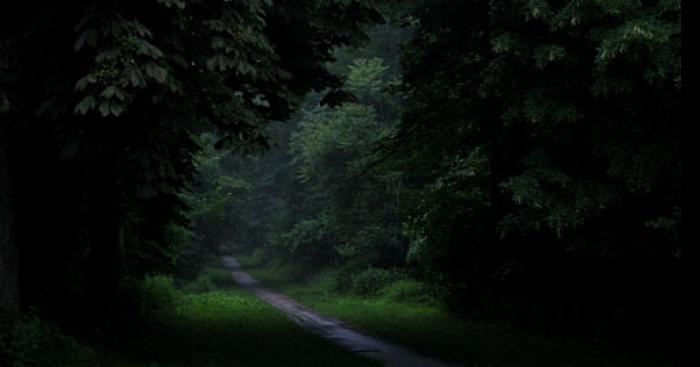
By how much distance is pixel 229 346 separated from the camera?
47.9 feet

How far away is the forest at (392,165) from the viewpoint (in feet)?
32.3

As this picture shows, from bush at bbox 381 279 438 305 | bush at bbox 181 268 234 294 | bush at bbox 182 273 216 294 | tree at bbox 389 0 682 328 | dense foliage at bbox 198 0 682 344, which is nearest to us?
tree at bbox 389 0 682 328

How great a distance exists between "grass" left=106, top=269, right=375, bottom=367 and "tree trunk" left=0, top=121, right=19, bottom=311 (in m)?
1.91

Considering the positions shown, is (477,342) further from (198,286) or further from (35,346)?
(198,286)

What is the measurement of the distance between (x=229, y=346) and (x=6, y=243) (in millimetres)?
5475

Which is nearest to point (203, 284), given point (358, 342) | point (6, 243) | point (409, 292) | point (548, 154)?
point (409, 292)

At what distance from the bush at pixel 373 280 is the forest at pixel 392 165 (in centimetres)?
1178

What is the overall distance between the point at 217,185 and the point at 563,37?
36.4m

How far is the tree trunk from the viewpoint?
10.5 meters

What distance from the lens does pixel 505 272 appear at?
17969 mm

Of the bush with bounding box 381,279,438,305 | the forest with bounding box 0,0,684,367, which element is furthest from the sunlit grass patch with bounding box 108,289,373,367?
the bush with bounding box 381,279,438,305

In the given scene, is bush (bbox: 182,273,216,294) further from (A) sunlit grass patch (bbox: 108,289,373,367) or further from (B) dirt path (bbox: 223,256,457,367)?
(A) sunlit grass patch (bbox: 108,289,373,367)

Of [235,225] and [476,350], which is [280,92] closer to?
[476,350]

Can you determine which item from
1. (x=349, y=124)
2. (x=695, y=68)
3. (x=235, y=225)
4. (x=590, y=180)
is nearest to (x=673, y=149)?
(x=590, y=180)
